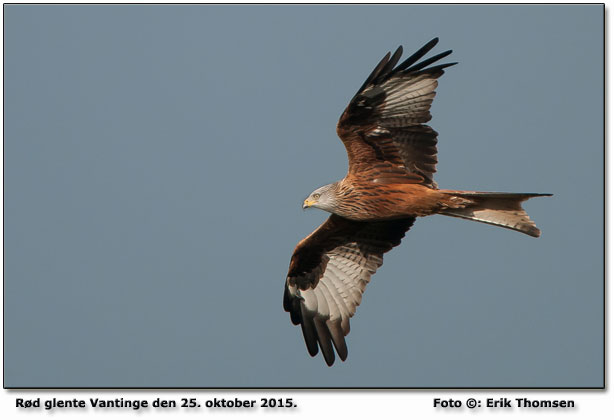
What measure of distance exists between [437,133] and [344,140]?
90 cm

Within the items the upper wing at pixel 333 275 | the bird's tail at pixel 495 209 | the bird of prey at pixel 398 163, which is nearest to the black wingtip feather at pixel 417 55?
the bird of prey at pixel 398 163

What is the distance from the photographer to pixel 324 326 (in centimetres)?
970

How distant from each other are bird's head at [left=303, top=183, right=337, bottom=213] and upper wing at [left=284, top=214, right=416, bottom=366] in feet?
3.07

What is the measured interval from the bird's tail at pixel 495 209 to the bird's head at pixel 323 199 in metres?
1.06

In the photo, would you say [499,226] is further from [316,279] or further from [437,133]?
[316,279]

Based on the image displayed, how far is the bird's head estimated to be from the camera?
8.62m

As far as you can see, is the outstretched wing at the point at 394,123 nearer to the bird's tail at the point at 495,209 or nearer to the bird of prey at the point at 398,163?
the bird of prey at the point at 398,163

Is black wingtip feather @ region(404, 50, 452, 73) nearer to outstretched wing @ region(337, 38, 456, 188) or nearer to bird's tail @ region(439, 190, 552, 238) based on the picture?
outstretched wing @ region(337, 38, 456, 188)

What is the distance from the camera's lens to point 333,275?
982 cm

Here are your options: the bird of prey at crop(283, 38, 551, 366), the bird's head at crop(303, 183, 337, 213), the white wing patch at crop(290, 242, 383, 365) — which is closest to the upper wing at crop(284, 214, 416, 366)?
the white wing patch at crop(290, 242, 383, 365)

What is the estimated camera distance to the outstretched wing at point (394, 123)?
8352 millimetres

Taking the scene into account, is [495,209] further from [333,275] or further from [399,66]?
[333,275]

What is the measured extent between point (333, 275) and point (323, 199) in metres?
1.45

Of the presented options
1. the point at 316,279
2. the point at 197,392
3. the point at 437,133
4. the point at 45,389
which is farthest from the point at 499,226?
the point at 45,389
